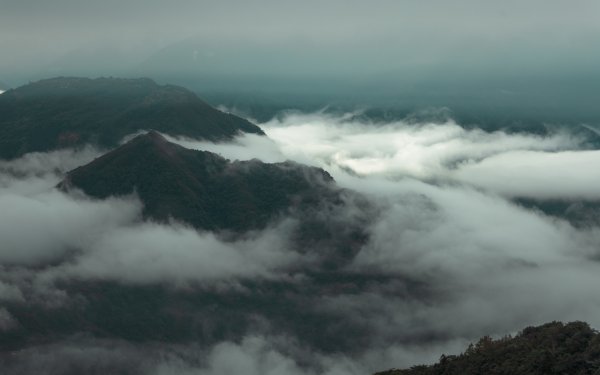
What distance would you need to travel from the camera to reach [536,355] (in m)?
66.6

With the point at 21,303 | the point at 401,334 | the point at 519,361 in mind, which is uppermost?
the point at 21,303

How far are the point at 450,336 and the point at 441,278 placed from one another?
3426cm

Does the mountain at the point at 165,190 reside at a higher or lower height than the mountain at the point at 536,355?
higher

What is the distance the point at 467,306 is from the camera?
542 feet

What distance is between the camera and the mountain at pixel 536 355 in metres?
63.2

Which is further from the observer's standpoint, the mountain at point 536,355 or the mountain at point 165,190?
the mountain at point 165,190

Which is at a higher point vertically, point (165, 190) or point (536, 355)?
point (165, 190)

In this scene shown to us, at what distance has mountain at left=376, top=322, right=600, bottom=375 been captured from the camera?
6323 cm

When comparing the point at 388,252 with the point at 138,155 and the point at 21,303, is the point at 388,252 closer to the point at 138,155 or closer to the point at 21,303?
the point at 138,155

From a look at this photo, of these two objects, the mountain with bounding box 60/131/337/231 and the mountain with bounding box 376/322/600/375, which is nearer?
the mountain with bounding box 376/322/600/375

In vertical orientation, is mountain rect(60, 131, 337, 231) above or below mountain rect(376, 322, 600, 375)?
above

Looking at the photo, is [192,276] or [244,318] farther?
[192,276]

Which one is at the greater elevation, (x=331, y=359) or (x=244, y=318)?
(x=244, y=318)

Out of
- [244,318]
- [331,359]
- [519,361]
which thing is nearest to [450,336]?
[331,359]
